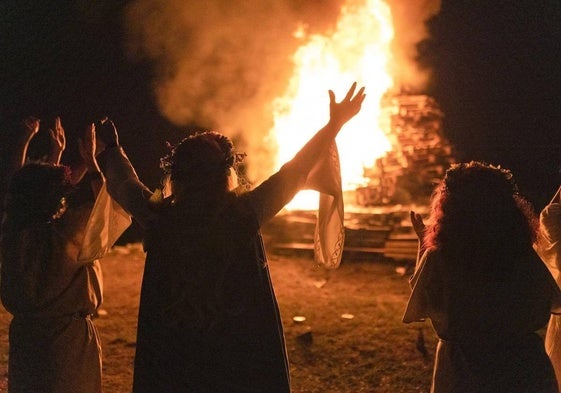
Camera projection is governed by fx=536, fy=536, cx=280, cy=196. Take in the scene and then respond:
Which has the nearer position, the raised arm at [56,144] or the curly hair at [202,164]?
the curly hair at [202,164]

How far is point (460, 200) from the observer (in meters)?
2.22

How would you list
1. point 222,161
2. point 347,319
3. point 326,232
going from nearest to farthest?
point 222,161 → point 326,232 → point 347,319

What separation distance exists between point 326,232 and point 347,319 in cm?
314

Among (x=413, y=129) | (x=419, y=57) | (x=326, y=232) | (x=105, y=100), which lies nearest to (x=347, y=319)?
(x=326, y=232)

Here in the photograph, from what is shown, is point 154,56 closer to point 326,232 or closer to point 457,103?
point 457,103

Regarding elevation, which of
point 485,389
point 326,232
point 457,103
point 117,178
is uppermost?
point 457,103

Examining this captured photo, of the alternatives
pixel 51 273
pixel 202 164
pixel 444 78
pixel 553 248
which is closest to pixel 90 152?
pixel 51 273

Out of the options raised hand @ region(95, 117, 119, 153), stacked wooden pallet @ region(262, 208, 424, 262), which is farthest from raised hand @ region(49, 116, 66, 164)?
stacked wooden pallet @ region(262, 208, 424, 262)

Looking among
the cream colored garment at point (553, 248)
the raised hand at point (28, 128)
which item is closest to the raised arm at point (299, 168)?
the cream colored garment at point (553, 248)

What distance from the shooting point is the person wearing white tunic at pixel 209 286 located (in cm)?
207

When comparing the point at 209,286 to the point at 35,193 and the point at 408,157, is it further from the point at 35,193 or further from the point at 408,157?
the point at 408,157

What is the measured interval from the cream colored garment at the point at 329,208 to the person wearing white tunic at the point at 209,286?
28cm

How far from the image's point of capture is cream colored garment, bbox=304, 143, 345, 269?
8.08 feet

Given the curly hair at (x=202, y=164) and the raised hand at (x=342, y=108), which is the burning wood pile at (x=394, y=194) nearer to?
the raised hand at (x=342, y=108)
